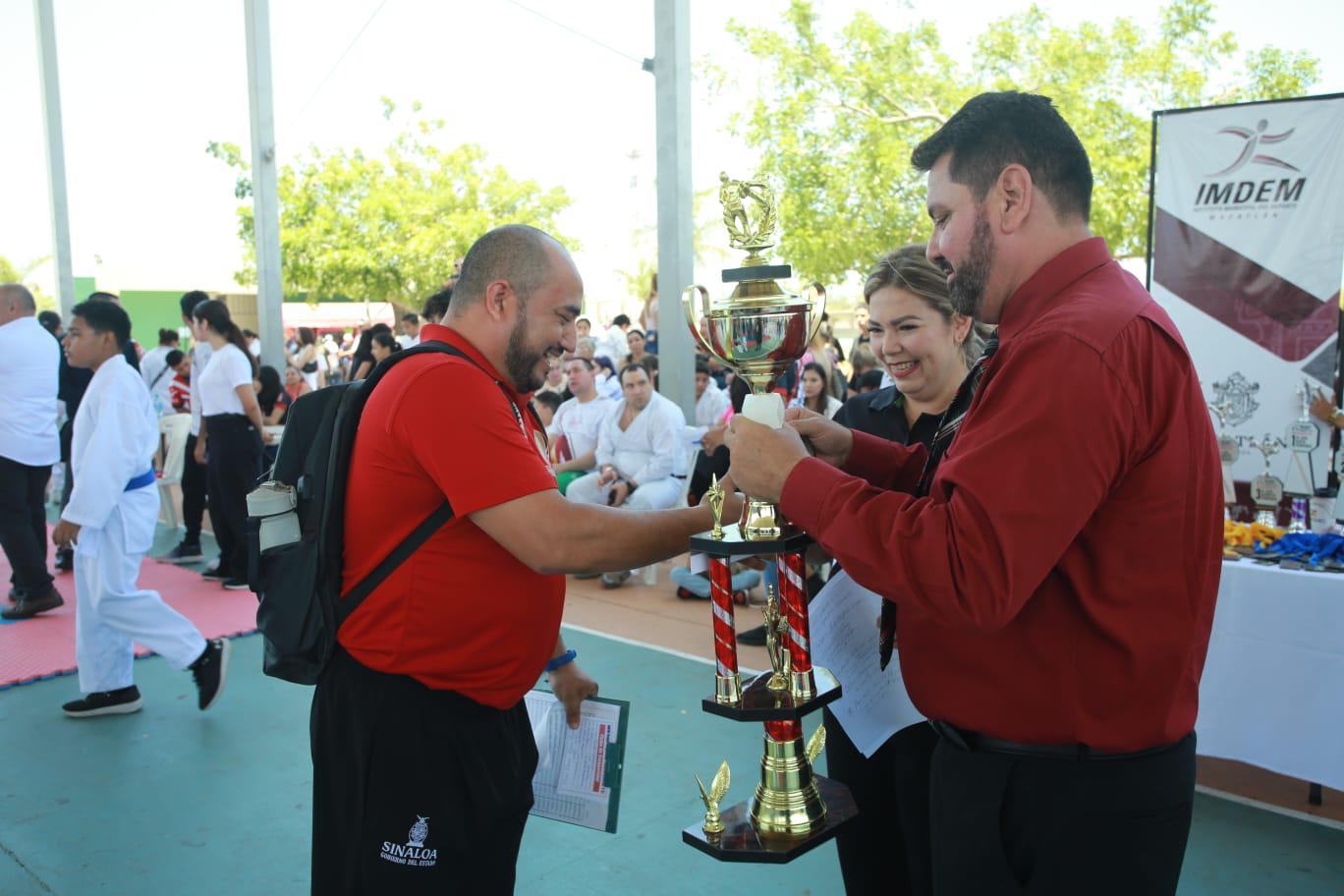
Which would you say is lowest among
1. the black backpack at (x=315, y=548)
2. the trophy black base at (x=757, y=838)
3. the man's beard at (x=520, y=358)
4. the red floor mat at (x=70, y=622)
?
the red floor mat at (x=70, y=622)

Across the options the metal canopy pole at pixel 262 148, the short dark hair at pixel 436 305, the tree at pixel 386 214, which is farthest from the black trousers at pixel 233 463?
the tree at pixel 386 214

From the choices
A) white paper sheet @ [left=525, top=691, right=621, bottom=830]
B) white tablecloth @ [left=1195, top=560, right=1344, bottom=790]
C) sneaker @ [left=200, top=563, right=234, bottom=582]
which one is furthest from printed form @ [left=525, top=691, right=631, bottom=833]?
sneaker @ [left=200, top=563, right=234, bottom=582]

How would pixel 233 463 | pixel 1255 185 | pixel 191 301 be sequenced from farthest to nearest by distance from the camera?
pixel 191 301 → pixel 233 463 → pixel 1255 185

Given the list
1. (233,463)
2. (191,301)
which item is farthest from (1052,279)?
(191,301)

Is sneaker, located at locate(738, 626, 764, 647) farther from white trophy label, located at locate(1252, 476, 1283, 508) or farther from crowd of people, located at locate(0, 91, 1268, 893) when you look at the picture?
crowd of people, located at locate(0, 91, 1268, 893)

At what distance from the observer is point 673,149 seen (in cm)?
755

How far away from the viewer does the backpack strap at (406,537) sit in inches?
79.9

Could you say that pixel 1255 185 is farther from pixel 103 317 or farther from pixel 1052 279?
pixel 103 317

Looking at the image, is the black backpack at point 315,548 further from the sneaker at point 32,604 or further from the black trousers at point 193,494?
the black trousers at point 193,494

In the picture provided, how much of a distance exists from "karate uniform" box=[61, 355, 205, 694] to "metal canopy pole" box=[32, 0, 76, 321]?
1244 cm

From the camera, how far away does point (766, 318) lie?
179 cm

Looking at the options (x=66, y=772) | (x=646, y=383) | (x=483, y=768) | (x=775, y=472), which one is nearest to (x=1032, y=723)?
(x=775, y=472)

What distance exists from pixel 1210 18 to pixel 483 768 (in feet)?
59.4

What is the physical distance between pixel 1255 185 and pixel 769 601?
19.3ft
